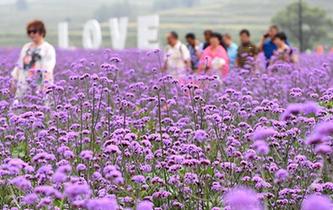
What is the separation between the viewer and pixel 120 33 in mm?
36094

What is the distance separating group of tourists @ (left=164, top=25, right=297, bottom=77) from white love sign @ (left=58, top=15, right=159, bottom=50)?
52.7 ft

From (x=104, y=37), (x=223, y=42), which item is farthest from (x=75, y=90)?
(x=104, y=37)

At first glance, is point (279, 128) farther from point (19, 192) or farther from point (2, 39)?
point (2, 39)

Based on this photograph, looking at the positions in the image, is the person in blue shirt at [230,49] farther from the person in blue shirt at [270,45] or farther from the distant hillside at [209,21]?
the distant hillside at [209,21]

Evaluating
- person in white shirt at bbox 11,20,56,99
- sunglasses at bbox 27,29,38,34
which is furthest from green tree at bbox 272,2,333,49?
sunglasses at bbox 27,29,38,34

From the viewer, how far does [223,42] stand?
13680mm

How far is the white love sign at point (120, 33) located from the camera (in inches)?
1252

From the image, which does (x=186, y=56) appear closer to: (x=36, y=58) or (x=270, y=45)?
(x=270, y=45)

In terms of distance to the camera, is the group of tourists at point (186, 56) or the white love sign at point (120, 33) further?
the white love sign at point (120, 33)

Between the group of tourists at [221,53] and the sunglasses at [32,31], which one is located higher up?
the sunglasses at [32,31]

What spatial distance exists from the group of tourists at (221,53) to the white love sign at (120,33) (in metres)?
16.1

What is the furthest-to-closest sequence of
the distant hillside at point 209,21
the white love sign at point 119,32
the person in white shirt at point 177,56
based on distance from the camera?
1. the distant hillside at point 209,21
2. the white love sign at point 119,32
3. the person in white shirt at point 177,56

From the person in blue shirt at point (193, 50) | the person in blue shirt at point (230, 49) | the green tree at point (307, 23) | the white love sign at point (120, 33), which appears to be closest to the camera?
the person in blue shirt at point (193, 50)

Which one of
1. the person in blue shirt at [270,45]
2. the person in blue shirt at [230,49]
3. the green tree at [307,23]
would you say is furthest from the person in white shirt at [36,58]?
the green tree at [307,23]
